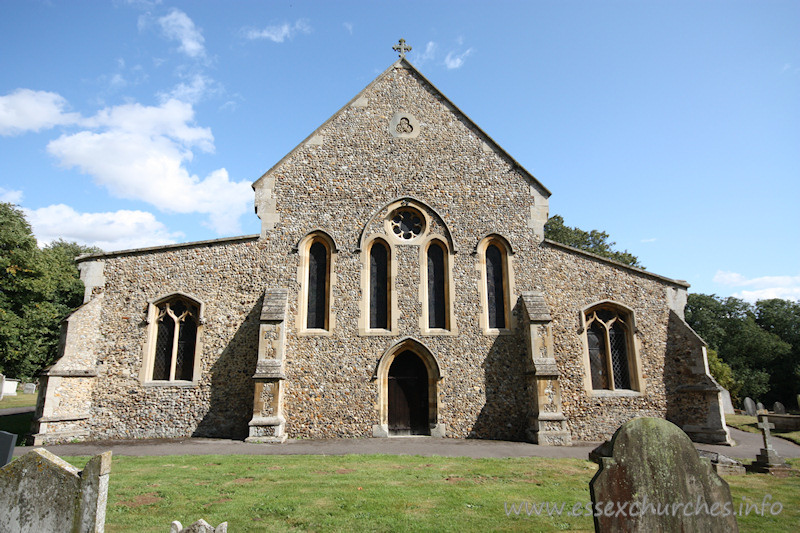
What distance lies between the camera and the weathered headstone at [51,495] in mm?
4457

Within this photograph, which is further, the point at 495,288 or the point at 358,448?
the point at 495,288

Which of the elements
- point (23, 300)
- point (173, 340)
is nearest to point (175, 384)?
point (173, 340)

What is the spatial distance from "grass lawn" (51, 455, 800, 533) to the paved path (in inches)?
35.0

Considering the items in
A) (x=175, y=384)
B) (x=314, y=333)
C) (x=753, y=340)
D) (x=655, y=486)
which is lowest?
(x=655, y=486)

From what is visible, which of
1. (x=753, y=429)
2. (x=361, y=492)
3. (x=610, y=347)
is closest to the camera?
(x=361, y=492)

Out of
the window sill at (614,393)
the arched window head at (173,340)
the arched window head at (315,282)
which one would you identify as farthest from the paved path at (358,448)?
the arched window head at (315,282)

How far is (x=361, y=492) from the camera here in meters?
7.29

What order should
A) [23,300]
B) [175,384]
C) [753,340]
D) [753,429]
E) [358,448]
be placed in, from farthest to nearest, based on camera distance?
[753,340]
[23,300]
[753,429]
[175,384]
[358,448]

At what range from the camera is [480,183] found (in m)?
15.4

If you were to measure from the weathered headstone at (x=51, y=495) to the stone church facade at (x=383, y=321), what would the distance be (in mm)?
8168

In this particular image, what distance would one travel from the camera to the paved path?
36.2ft

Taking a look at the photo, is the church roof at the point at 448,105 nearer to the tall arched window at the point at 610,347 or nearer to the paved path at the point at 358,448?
the tall arched window at the point at 610,347

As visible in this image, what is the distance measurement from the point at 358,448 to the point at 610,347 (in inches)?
331

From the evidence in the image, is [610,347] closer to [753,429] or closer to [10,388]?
[753,429]
